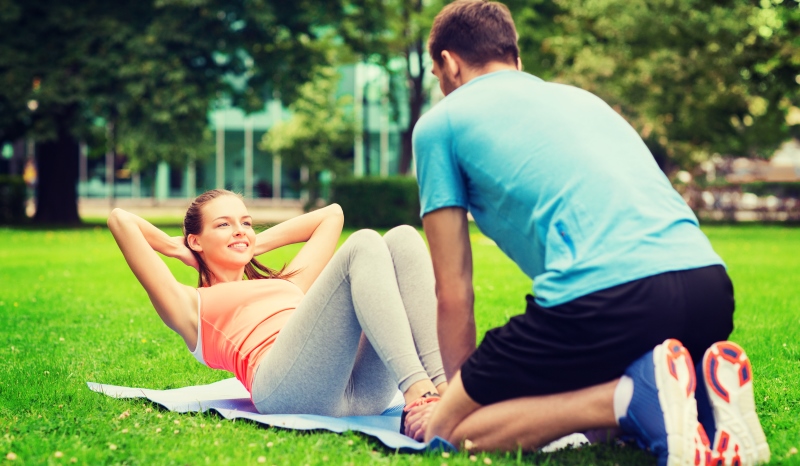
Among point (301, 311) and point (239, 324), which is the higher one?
point (301, 311)

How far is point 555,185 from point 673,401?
0.78 meters

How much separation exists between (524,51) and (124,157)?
2457cm

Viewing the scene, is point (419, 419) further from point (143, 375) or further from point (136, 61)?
point (136, 61)

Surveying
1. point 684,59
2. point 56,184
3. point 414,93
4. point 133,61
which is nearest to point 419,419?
point 133,61

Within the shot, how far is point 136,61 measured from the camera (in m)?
20.6

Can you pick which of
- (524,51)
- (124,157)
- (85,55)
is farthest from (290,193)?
(85,55)

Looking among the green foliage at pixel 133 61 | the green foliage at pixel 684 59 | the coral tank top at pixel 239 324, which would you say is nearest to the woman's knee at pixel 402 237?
the coral tank top at pixel 239 324

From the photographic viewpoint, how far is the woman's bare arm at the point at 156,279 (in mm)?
→ 3775

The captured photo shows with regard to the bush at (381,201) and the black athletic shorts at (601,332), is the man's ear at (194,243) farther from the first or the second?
the bush at (381,201)

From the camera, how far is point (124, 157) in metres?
44.5

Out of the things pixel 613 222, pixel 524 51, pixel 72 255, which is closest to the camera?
pixel 613 222

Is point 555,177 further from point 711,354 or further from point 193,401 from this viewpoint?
point 193,401

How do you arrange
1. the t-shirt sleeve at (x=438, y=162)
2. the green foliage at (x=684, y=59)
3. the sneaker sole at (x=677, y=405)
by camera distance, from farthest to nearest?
the green foliage at (x=684, y=59)
the t-shirt sleeve at (x=438, y=162)
the sneaker sole at (x=677, y=405)

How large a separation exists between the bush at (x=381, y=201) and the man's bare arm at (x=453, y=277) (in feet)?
67.2
